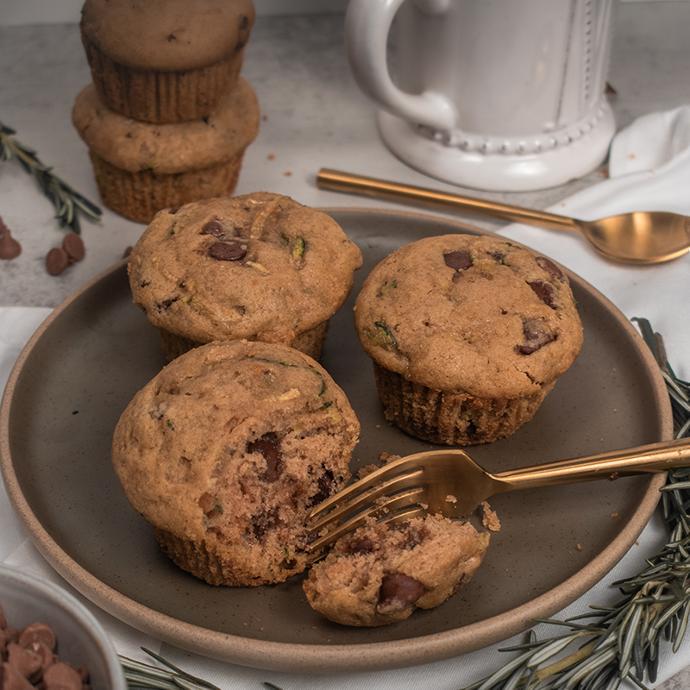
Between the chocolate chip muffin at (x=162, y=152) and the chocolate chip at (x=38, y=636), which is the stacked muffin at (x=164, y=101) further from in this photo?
the chocolate chip at (x=38, y=636)

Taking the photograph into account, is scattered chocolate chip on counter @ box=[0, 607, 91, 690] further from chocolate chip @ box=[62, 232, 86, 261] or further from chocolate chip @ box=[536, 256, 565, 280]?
chocolate chip @ box=[62, 232, 86, 261]

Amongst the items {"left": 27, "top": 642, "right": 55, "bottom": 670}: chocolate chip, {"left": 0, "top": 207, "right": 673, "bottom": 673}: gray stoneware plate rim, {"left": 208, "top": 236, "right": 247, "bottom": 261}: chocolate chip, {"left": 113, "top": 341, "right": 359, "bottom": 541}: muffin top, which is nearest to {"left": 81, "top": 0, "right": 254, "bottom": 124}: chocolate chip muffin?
{"left": 208, "top": 236, "right": 247, "bottom": 261}: chocolate chip

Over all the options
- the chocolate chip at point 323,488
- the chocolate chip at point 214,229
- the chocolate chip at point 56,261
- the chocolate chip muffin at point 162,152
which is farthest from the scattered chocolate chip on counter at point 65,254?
the chocolate chip at point 323,488

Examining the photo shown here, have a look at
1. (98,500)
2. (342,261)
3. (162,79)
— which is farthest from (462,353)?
(162,79)

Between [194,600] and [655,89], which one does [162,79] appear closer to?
[194,600]

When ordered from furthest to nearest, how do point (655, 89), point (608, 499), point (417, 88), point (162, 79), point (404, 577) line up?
point (655, 89)
point (417, 88)
point (162, 79)
point (608, 499)
point (404, 577)

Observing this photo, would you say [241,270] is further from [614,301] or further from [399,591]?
[614,301]
